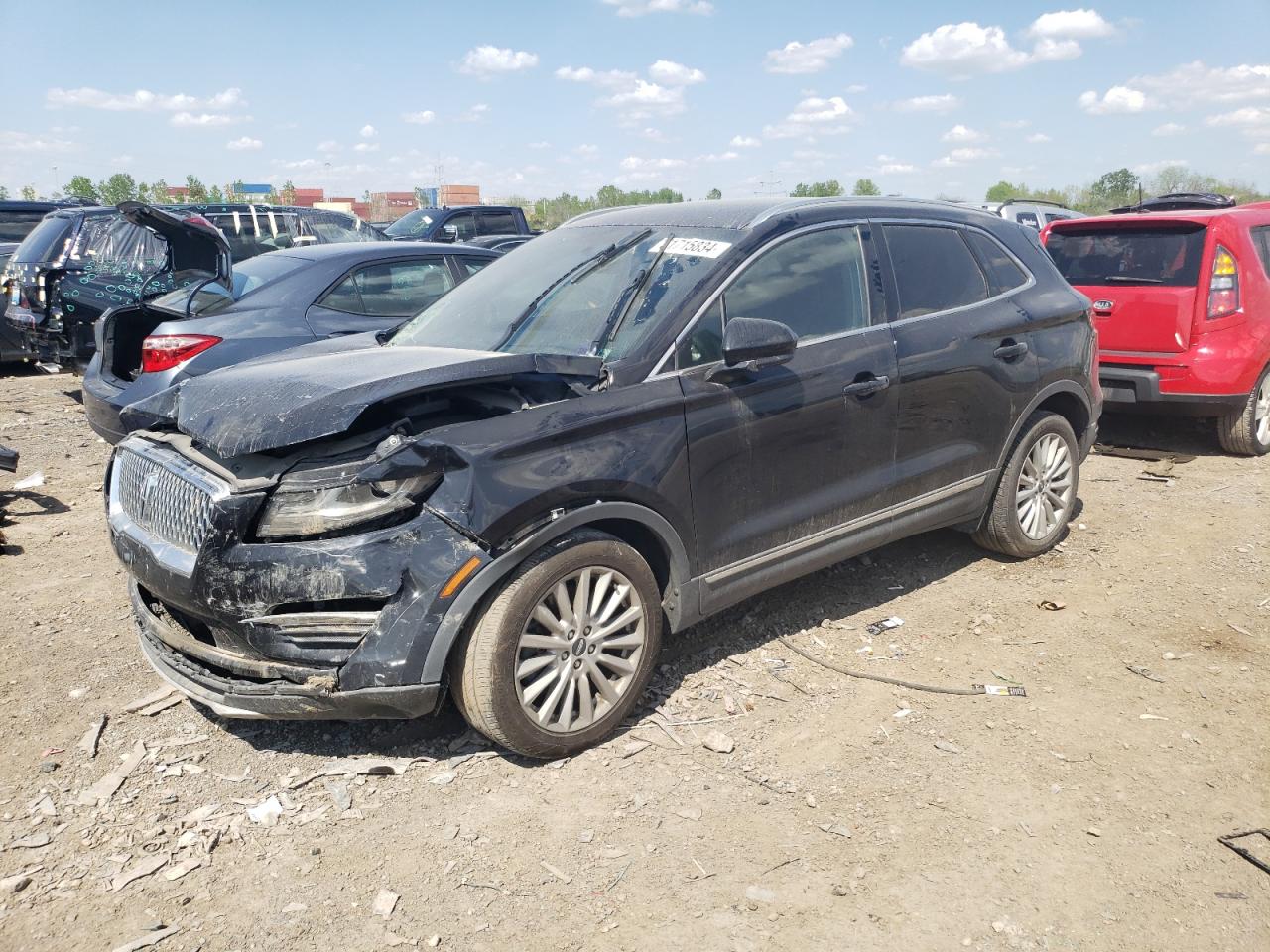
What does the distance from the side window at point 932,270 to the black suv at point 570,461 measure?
0.02m

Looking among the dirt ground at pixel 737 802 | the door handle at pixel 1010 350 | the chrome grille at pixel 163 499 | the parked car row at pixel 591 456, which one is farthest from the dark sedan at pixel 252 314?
the door handle at pixel 1010 350

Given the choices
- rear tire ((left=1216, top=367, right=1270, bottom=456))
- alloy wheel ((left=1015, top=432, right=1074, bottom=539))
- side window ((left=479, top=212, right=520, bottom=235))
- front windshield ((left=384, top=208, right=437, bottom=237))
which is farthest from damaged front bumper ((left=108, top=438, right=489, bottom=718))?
side window ((left=479, top=212, right=520, bottom=235))

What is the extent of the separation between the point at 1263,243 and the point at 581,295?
6.18 m

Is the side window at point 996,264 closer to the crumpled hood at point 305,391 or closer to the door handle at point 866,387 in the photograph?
the door handle at point 866,387

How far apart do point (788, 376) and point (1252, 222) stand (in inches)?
216

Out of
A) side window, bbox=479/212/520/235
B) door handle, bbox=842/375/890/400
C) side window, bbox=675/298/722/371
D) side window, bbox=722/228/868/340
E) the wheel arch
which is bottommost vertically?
the wheel arch

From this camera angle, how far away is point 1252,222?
7.41 meters

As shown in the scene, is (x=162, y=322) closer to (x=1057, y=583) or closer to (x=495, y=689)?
(x=495, y=689)

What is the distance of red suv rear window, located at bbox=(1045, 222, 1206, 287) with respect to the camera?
7262 millimetres

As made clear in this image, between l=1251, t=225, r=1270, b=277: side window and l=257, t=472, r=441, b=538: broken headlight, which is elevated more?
l=1251, t=225, r=1270, b=277: side window

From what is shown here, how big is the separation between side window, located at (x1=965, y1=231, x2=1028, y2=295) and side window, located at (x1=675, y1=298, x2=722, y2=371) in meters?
1.85

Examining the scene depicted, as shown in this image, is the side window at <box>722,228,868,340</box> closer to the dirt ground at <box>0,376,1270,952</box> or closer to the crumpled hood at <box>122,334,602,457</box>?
the crumpled hood at <box>122,334,602,457</box>

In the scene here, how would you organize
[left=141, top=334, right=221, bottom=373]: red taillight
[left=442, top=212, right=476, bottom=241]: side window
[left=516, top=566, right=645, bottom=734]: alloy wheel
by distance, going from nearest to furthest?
[left=516, top=566, right=645, bottom=734]: alloy wheel, [left=141, top=334, right=221, bottom=373]: red taillight, [left=442, top=212, right=476, bottom=241]: side window

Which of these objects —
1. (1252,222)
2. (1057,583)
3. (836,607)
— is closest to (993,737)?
(836,607)
